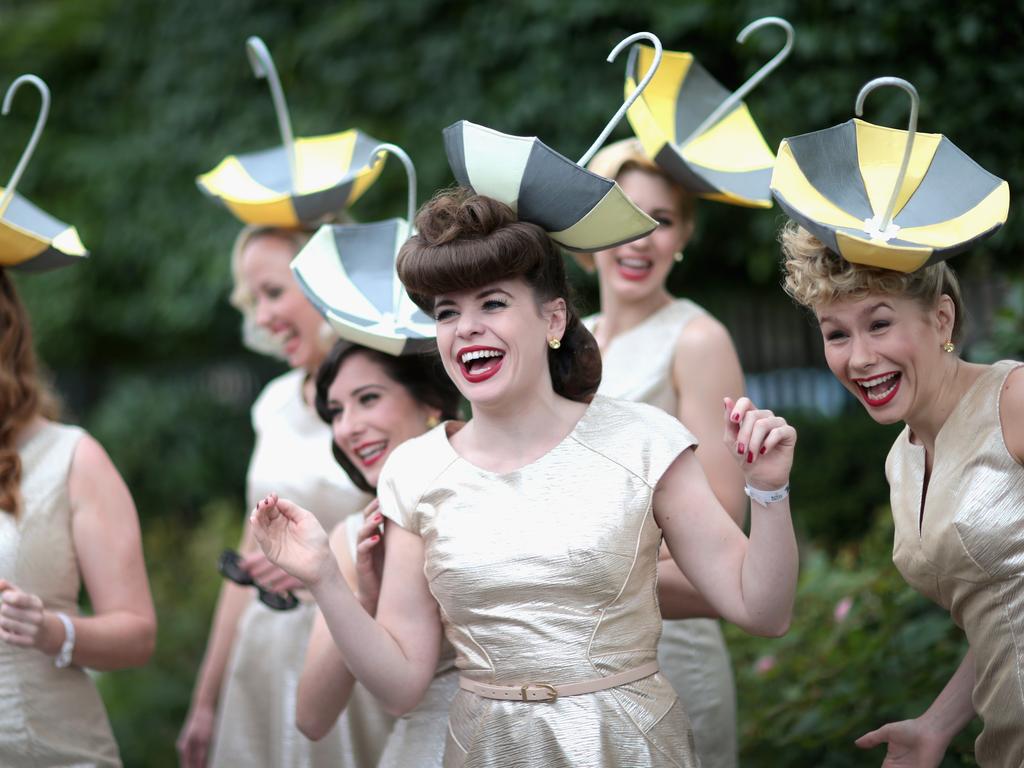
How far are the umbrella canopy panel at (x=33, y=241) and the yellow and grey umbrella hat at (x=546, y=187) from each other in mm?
1277

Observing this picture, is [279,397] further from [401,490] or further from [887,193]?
[887,193]

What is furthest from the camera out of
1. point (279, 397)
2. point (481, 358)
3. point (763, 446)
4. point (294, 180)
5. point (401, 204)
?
point (401, 204)

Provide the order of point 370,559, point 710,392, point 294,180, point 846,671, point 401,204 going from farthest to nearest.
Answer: point 401,204, point 846,671, point 294,180, point 710,392, point 370,559

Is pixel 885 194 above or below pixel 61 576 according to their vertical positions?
above

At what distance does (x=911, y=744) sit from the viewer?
9.07ft

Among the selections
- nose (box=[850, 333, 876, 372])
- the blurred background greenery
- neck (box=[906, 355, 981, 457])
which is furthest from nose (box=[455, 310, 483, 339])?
the blurred background greenery

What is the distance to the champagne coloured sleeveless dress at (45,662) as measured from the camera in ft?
10.3

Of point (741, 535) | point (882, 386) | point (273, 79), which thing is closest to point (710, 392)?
point (882, 386)

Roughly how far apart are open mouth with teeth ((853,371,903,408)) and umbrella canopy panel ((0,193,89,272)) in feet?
6.72

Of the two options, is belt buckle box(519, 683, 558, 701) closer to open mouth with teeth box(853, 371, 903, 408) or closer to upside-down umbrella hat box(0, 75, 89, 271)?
open mouth with teeth box(853, 371, 903, 408)

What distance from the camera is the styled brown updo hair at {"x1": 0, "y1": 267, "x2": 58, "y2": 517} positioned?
322 centimetres

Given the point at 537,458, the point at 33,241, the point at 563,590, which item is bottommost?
the point at 563,590

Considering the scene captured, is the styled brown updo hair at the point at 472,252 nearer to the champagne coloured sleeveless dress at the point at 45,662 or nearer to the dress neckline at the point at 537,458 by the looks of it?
the dress neckline at the point at 537,458

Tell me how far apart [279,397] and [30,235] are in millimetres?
1251
